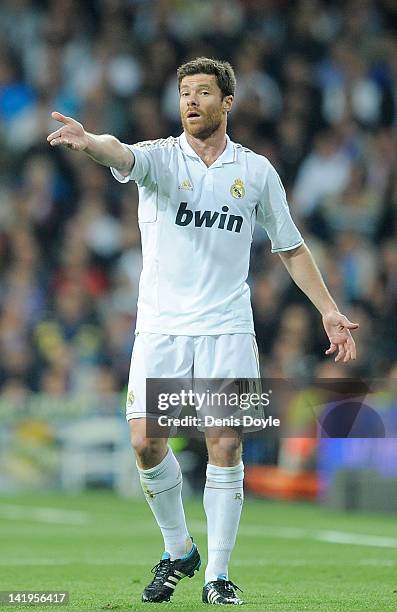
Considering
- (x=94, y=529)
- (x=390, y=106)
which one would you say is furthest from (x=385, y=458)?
(x=390, y=106)

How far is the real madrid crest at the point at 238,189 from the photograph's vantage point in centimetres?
663

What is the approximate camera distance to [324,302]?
6770 millimetres

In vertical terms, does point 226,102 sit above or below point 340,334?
above

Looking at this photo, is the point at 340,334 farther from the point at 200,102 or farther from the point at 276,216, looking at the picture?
the point at 200,102

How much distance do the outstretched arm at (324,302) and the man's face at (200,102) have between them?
79 cm

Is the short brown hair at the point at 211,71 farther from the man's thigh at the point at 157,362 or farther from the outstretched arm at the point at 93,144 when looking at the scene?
the man's thigh at the point at 157,362

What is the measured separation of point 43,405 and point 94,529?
465 centimetres

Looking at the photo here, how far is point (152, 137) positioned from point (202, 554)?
29.9 feet

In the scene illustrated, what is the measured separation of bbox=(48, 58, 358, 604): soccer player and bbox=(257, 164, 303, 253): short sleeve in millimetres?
89

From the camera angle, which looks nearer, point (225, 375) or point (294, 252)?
point (225, 375)

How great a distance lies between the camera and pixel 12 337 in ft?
53.5

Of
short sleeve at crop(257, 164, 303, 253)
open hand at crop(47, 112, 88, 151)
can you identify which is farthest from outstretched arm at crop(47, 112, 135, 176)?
short sleeve at crop(257, 164, 303, 253)

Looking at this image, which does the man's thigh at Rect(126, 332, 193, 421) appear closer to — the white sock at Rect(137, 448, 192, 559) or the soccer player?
the soccer player

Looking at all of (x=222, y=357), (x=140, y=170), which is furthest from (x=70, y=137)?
(x=222, y=357)
